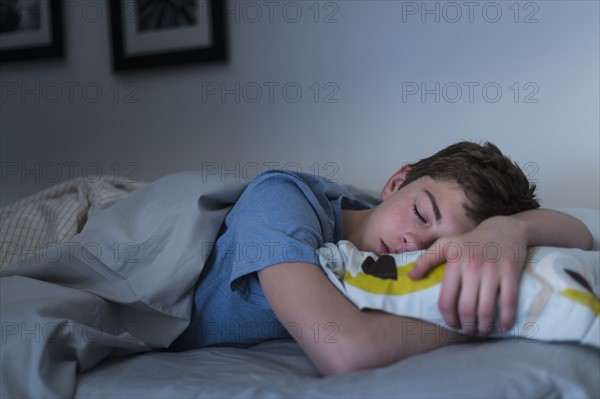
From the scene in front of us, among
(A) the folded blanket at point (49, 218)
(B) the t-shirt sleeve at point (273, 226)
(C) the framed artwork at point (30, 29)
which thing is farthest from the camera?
(C) the framed artwork at point (30, 29)

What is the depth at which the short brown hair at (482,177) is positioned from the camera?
1025 mm

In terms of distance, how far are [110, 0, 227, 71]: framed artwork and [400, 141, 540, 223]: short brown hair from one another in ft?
3.75

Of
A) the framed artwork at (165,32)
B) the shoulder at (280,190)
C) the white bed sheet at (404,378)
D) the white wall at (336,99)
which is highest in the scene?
the framed artwork at (165,32)

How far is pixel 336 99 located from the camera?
6.54ft

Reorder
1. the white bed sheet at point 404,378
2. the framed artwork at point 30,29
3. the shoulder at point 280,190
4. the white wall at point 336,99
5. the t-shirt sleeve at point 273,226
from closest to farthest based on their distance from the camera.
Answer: the white bed sheet at point 404,378 < the t-shirt sleeve at point 273,226 < the shoulder at point 280,190 < the white wall at point 336,99 < the framed artwork at point 30,29

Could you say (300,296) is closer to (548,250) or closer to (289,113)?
(548,250)

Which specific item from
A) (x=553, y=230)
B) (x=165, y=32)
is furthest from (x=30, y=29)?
(x=553, y=230)

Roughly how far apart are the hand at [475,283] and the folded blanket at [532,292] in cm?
1

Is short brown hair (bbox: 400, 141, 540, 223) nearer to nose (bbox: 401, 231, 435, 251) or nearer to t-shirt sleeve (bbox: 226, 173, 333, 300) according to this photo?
nose (bbox: 401, 231, 435, 251)

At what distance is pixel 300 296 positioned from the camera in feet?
2.68

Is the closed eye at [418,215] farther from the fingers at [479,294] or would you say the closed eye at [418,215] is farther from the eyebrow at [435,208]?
the fingers at [479,294]

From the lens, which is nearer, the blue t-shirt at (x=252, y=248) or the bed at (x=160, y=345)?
the bed at (x=160, y=345)

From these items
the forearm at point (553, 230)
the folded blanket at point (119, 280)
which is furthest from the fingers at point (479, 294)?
the folded blanket at point (119, 280)

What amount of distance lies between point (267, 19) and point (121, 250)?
1.25 meters
